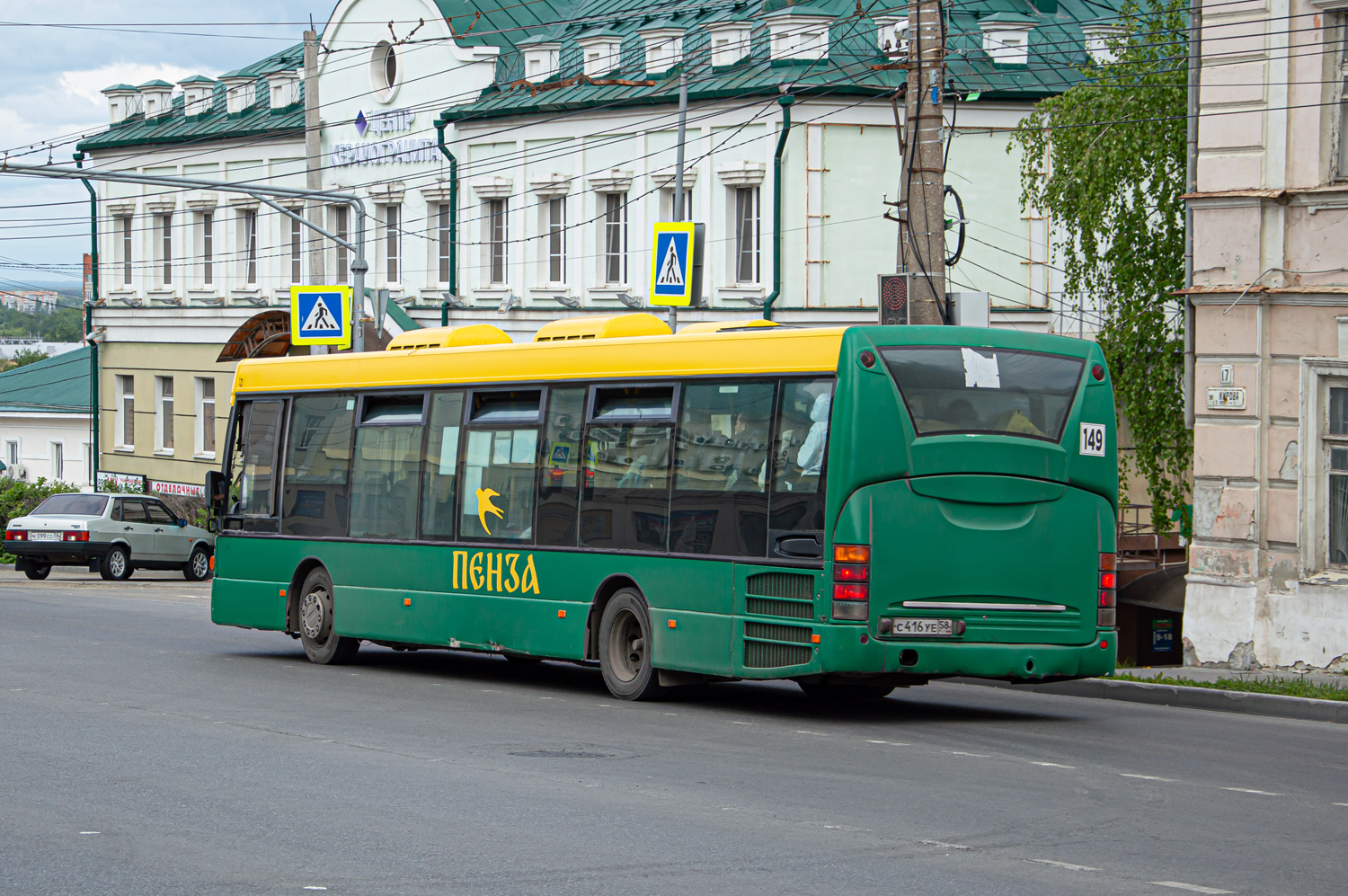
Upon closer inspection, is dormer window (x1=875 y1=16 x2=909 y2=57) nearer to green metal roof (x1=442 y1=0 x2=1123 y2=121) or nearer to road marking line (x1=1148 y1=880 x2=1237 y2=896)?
green metal roof (x1=442 y1=0 x2=1123 y2=121)

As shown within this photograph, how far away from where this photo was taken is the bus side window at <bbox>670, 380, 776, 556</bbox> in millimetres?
13375

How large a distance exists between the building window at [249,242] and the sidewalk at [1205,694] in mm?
31079

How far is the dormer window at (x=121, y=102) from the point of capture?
4825 cm

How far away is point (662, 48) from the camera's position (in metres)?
35.1

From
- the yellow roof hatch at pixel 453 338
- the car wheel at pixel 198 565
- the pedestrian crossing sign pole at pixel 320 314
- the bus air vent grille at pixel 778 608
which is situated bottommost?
the car wheel at pixel 198 565

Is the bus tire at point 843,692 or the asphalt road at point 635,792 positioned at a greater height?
the asphalt road at point 635,792

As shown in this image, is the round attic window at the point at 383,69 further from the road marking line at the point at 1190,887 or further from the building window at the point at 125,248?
the road marking line at the point at 1190,887

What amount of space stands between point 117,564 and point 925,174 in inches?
936

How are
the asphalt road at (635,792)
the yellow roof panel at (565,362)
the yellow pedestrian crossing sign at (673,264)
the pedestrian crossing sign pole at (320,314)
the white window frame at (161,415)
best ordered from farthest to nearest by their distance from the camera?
1. the white window frame at (161,415)
2. the pedestrian crossing sign pole at (320,314)
3. the yellow pedestrian crossing sign at (673,264)
4. the yellow roof panel at (565,362)
5. the asphalt road at (635,792)

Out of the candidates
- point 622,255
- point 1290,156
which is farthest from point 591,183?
point 1290,156

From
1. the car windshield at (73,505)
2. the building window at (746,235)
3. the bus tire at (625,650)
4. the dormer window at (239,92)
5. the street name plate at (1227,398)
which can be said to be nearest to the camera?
the bus tire at (625,650)

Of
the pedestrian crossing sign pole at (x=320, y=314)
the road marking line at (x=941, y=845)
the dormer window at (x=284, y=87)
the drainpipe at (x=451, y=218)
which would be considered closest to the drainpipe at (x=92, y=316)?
the dormer window at (x=284, y=87)

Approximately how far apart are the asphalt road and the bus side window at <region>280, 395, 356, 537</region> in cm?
241

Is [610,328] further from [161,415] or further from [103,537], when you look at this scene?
[161,415]
